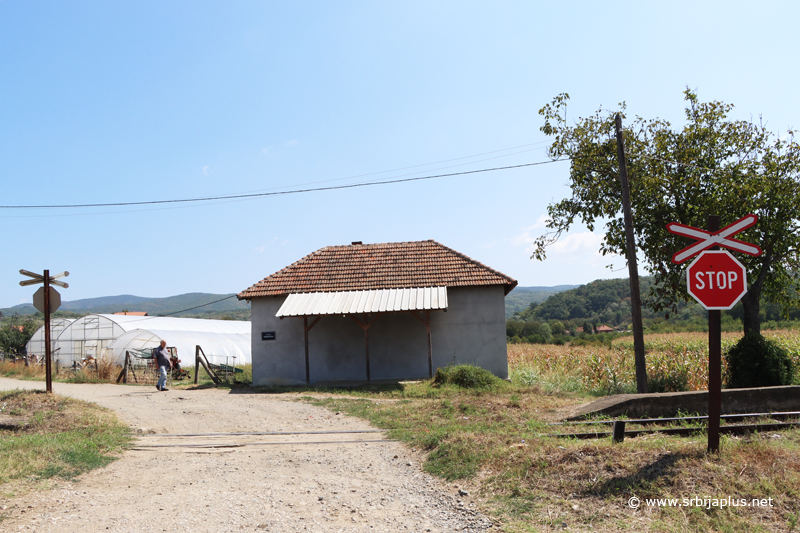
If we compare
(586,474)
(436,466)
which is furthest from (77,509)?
(586,474)

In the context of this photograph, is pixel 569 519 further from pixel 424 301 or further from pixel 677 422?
pixel 424 301

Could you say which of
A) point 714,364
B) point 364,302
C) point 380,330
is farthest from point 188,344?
point 714,364

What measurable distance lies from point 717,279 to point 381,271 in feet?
50.0

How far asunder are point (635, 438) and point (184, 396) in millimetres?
13056

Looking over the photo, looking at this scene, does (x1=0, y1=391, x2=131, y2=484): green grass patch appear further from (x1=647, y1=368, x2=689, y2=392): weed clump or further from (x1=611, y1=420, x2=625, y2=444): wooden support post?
(x1=647, y1=368, x2=689, y2=392): weed clump

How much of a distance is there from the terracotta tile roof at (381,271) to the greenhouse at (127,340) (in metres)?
10.5

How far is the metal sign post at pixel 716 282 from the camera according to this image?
5520mm

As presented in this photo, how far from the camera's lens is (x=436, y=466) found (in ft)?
22.0

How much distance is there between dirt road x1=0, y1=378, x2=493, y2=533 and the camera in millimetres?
4844

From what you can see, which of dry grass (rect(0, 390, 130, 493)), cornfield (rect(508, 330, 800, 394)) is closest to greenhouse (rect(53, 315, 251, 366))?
cornfield (rect(508, 330, 800, 394))

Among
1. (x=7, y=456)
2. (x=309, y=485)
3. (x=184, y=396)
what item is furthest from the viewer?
(x=184, y=396)

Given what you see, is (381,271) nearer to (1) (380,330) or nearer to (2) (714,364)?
(1) (380,330)

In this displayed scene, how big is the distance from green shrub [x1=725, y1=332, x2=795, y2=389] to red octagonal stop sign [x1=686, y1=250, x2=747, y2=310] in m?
8.70

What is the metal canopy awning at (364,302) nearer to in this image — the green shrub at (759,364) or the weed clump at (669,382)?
the weed clump at (669,382)
